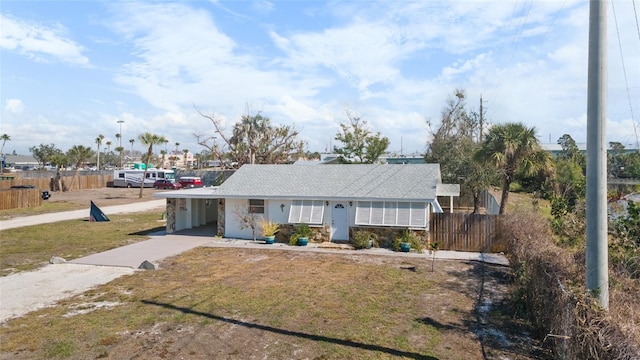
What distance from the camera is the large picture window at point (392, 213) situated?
58.8 feet

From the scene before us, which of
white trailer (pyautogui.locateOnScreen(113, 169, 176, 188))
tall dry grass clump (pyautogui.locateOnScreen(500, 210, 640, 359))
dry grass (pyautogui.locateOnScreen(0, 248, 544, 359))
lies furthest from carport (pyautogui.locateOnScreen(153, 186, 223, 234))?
white trailer (pyautogui.locateOnScreen(113, 169, 176, 188))

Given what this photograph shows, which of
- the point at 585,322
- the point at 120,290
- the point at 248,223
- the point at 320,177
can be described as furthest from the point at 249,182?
the point at 585,322

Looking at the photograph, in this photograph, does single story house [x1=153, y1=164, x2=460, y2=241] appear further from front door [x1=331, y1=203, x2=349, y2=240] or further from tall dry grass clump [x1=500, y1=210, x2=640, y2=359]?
tall dry grass clump [x1=500, y1=210, x2=640, y2=359]

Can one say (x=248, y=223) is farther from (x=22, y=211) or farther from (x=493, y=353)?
(x=22, y=211)

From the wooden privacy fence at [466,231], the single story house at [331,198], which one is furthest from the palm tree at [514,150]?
the wooden privacy fence at [466,231]

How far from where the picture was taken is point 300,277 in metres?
13.5

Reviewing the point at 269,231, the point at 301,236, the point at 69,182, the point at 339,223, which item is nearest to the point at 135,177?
the point at 69,182

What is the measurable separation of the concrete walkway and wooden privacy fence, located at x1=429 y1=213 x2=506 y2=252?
23.5 m

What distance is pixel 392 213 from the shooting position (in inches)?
721

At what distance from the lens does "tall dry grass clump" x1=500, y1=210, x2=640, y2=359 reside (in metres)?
5.08

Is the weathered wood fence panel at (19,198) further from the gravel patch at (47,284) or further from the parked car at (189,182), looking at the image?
the gravel patch at (47,284)

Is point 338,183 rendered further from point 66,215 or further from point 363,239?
point 66,215

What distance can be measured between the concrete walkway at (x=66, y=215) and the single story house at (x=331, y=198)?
34.1 feet

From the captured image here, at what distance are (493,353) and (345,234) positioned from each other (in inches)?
459
